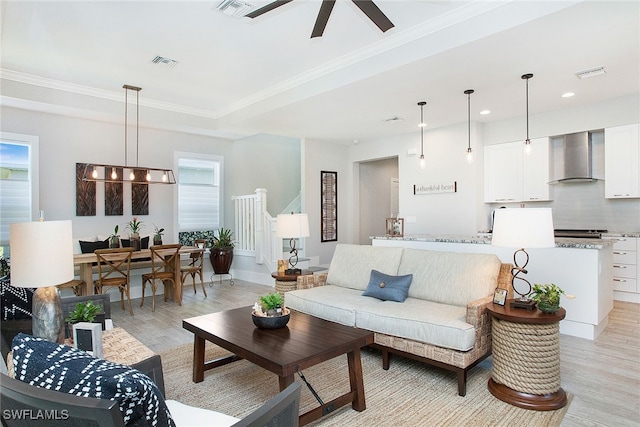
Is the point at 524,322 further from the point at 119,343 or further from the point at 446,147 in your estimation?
the point at 446,147

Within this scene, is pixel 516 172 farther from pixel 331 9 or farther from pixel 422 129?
pixel 331 9

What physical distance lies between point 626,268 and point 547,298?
3.72 m

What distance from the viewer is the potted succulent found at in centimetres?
264

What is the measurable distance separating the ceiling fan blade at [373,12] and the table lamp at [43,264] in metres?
2.25

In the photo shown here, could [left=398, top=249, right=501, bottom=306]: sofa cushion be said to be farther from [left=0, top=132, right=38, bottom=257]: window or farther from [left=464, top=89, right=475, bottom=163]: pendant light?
[left=0, top=132, right=38, bottom=257]: window

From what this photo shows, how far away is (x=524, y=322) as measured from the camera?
8.06 ft

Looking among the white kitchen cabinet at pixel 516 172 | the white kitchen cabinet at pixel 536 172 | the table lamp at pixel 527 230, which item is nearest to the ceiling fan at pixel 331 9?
the table lamp at pixel 527 230

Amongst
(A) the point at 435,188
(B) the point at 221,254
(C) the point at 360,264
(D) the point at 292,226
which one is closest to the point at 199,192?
(B) the point at 221,254

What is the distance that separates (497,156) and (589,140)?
4.20 ft

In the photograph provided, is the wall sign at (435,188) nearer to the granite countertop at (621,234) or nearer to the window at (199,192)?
the granite countertop at (621,234)

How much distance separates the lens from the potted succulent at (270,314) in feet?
8.65

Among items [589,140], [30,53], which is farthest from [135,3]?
[589,140]

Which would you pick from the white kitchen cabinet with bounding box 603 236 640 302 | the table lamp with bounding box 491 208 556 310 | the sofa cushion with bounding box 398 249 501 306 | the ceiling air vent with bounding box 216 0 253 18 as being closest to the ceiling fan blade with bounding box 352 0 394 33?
the ceiling air vent with bounding box 216 0 253 18

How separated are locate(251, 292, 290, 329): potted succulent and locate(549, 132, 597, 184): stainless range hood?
520 cm
